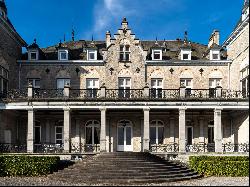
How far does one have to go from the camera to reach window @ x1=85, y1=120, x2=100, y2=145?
115 feet

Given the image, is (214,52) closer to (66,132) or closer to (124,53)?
(124,53)

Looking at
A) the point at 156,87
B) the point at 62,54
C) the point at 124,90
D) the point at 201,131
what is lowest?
the point at 201,131

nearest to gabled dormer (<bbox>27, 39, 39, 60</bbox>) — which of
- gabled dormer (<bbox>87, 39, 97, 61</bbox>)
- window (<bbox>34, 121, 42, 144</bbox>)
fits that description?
gabled dormer (<bbox>87, 39, 97, 61</bbox>)

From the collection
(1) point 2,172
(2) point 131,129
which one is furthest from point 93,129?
(1) point 2,172

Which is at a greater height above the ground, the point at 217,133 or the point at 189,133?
the point at 217,133

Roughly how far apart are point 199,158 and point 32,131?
13.0m

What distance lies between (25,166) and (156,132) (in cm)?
1364

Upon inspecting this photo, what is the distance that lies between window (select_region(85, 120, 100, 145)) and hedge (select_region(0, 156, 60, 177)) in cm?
1005

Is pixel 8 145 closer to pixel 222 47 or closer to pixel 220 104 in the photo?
pixel 220 104

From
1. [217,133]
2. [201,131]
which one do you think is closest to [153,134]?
[201,131]

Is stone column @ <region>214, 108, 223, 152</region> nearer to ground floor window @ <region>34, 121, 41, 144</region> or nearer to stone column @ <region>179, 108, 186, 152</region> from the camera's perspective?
stone column @ <region>179, 108, 186, 152</region>

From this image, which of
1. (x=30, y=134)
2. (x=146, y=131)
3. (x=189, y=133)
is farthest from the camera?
(x=189, y=133)

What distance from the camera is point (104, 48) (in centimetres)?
3709

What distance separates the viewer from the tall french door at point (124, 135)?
1373 inches
